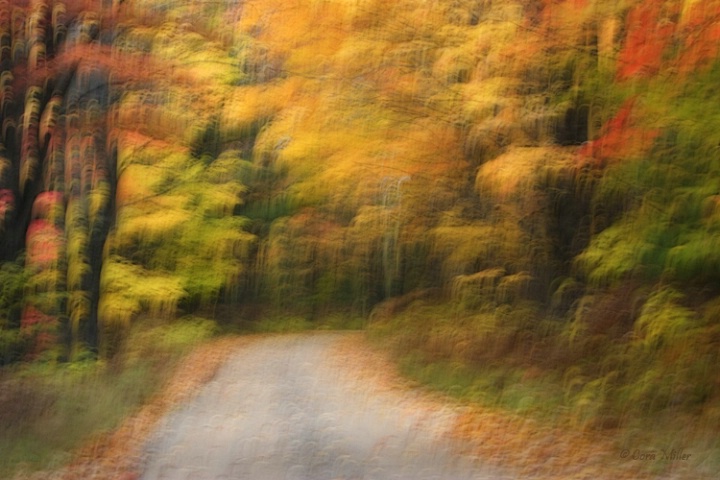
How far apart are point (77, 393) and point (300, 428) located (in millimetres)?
2214

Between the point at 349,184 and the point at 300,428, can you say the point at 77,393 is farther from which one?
the point at 349,184

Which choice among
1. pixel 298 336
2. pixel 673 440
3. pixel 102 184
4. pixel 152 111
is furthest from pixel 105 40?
pixel 673 440

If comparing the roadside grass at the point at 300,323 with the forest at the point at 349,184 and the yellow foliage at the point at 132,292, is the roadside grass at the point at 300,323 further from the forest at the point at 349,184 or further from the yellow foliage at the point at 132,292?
the yellow foliage at the point at 132,292

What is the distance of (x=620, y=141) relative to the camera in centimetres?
812

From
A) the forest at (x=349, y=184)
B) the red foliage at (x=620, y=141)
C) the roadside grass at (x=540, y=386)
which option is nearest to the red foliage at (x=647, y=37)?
the forest at (x=349, y=184)

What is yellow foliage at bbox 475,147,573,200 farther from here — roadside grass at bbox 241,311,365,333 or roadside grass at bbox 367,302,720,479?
roadside grass at bbox 241,311,365,333

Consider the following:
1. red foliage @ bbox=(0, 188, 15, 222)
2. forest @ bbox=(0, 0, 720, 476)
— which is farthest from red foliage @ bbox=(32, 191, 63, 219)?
red foliage @ bbox=(0, 188, 15, 222)

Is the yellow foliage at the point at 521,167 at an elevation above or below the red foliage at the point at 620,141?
below

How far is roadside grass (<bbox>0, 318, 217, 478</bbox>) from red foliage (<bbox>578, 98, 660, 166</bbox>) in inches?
155

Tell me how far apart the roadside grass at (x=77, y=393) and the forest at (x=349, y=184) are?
0.08m

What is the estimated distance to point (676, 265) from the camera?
7965 millimetres

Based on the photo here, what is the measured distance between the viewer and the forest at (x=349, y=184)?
8.20m

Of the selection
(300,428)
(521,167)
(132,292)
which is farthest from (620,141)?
(132,292)

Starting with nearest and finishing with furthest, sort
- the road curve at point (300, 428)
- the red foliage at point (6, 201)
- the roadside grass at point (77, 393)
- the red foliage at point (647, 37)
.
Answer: the road curve at point (300, 428) < the red foliage at point (647, 37) < the roadside grass at point (77, 393) < the red foliage at point (6, 201)
